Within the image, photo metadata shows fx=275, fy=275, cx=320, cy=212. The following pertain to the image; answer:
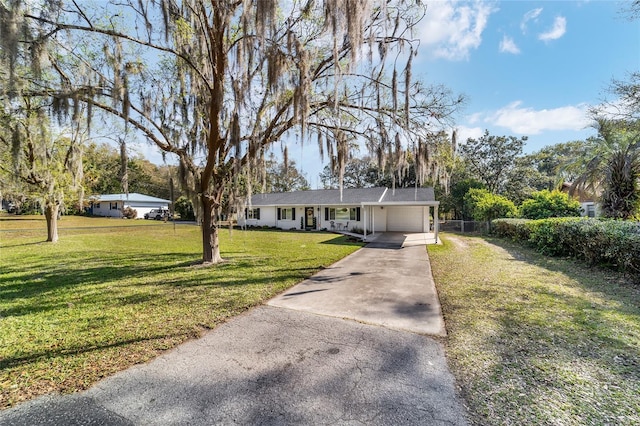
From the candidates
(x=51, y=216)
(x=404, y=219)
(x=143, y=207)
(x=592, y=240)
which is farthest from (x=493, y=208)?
(x=143, y=207)

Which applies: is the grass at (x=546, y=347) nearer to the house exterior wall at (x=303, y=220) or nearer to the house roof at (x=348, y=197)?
the house roof at (x=348, y=197)

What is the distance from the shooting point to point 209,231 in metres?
7.74

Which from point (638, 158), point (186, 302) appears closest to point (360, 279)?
point (186, 302)

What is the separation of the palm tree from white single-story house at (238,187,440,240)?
727cm

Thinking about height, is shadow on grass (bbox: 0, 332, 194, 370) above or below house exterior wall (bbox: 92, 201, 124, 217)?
below

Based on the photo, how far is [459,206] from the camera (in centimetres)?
2538

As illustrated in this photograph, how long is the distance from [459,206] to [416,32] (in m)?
22.5

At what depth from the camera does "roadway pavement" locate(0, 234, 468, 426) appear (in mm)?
2061

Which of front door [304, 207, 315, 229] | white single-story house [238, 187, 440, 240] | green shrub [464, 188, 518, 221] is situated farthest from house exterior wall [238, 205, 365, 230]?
green shrub [464, 188, 518, 221]

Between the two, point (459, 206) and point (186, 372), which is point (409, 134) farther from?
point (459, 206)

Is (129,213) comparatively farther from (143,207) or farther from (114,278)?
(114,278)

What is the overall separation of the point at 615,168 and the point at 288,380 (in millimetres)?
12521

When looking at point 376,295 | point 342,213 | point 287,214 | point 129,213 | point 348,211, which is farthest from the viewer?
point 129,213

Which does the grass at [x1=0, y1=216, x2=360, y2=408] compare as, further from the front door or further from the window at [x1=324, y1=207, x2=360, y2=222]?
the front door
